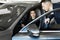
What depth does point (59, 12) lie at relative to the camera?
2908 mm

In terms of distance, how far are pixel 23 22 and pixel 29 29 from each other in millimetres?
300

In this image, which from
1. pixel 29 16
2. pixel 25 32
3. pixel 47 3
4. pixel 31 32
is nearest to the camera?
pixel 31 32

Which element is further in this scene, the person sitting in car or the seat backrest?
the person sitting in car

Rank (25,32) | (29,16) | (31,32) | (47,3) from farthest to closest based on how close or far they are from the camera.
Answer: (47,3) < (29,16) < (25,32) < (31,32)

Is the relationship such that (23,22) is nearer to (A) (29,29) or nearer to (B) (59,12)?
(A) (29,29)

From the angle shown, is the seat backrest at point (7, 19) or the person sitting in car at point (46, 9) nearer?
the seat backrest at point (7, 19)

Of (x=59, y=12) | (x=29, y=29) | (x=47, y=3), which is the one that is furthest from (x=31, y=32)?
(x=47, y=3)

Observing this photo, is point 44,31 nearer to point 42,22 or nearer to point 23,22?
point 42,22

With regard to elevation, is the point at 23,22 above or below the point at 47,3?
below

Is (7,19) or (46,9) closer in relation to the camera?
(7,19)

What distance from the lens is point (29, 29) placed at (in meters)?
2.51

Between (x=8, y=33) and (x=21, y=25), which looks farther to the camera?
(x=21, y=25)

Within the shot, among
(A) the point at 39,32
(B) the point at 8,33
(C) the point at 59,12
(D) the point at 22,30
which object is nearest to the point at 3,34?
(B) the point at 8,33

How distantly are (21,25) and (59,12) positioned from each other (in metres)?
0.67
